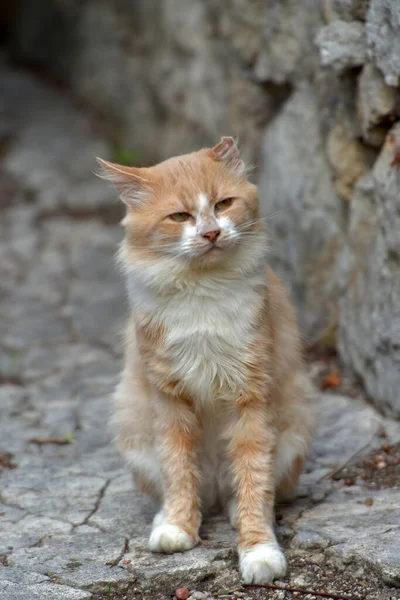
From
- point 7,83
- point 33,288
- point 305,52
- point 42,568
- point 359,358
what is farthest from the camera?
point 7,83

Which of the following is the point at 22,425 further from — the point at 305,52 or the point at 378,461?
the point at 305,52

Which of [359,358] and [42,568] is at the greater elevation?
[359,358]

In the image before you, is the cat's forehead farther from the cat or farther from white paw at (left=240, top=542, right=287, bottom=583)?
white paw at (left=240, top=542, right=287, bottom=583)

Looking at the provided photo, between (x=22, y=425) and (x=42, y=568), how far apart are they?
6.43 feet

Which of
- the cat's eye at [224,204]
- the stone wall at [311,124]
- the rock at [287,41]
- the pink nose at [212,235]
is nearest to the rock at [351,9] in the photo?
the stone wall at [311,124]

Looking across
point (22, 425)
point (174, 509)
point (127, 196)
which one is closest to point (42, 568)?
point (174, 509)

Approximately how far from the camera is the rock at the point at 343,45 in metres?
4.50

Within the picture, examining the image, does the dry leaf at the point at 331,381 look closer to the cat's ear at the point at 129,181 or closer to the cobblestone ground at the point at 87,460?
the cobblestone ground at the point at 87,460

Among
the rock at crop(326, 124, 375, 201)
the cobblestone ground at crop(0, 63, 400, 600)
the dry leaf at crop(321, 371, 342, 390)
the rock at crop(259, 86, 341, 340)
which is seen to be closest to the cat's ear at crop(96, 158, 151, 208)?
the cobblestone ground at crop(0, 63, 400, 600)

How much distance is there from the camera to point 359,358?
5.02 metres

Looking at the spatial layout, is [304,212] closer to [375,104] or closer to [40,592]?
[375,104]

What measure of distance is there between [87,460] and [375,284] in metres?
1.92

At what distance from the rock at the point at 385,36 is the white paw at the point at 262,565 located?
2360 mm

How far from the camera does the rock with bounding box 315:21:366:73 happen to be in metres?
4.50
